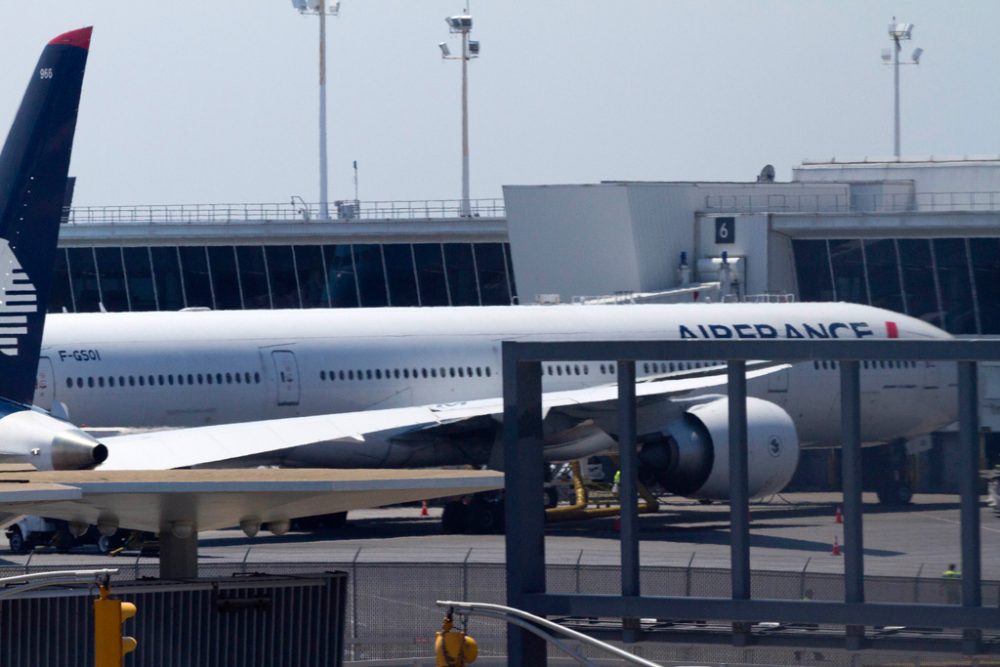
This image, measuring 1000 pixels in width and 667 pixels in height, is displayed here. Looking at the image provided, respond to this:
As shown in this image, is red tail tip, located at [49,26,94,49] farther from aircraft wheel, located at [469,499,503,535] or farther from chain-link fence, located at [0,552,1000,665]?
aircraft wheel, located at [469,499,503,535]

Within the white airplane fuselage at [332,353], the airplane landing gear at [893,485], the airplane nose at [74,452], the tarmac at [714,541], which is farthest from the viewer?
the white airplane fuselage at [332,353]

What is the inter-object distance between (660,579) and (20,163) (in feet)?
29.8

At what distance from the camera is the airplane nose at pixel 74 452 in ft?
56.5

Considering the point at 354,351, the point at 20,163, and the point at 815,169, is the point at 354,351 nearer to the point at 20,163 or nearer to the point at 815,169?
the point at 20,163

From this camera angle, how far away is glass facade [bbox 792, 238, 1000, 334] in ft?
164

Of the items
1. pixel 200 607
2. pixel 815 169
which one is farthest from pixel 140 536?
pixel 815 169

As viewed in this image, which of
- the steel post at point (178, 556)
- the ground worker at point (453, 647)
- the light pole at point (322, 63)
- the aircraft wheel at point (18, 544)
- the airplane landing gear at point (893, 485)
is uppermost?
the light pole at point (322, 63)

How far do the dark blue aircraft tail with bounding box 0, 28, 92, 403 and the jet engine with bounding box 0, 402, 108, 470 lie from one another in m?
0.99

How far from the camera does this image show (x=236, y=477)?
9.92 meters

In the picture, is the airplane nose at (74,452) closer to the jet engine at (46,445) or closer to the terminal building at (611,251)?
the jet engine at (46,445)

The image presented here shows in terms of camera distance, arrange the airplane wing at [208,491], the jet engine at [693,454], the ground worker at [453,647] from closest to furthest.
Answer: the airplane wing at [208,491]
the ground worker at [453,647]
the jet engine at [693,454]

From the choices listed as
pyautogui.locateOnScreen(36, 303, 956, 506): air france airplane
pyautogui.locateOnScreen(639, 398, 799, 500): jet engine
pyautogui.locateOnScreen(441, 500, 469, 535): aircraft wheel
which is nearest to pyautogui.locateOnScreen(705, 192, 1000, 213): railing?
pyautogui.locateOnScreen(36, 303, 956, 506): air france airplane

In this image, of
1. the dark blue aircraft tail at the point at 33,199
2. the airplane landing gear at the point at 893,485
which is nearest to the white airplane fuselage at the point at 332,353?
the dark blue aircraft tail at the point at 33,199

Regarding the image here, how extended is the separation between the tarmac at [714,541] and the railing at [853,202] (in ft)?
67.1
